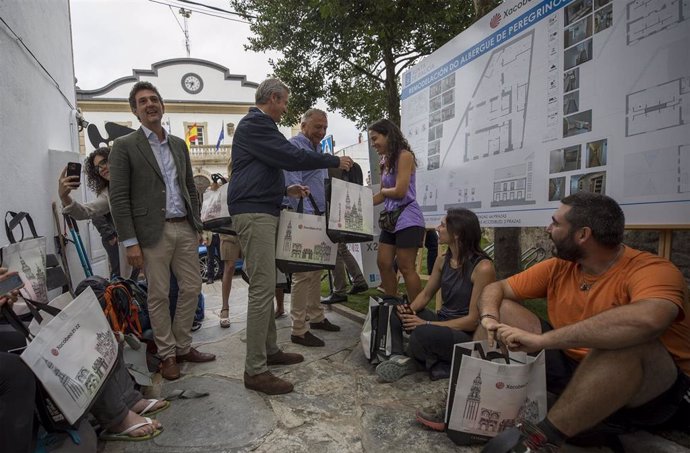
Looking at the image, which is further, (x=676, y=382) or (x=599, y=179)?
(x=599, y=179)

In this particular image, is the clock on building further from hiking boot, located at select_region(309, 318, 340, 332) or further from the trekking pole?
hiking boot, located at select_region(309, 318, 340, 332)

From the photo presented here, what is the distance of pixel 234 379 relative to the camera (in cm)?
285

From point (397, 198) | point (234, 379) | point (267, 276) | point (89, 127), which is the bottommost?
point (234, 379)

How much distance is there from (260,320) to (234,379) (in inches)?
22.8

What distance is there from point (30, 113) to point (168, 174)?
2.43 m

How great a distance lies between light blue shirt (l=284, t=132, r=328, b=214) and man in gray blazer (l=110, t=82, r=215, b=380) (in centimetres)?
85

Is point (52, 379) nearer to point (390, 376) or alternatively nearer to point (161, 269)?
point (161, 269)

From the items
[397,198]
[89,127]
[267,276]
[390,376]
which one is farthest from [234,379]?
[89,127]

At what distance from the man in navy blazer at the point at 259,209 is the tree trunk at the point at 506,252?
2.17m

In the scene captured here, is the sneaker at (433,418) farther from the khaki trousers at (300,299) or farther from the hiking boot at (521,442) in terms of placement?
the khaki trousers at (300,299)

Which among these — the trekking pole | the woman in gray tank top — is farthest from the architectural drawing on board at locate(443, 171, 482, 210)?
the trekking pole

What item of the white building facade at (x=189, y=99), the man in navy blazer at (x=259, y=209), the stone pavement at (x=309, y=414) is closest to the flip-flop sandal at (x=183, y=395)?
the stone pavement at (x=309, y=414)

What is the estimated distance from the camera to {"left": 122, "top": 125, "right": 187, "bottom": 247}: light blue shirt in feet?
9.70

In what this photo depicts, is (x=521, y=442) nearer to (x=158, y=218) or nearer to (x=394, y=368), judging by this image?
(x=394, y=368)
